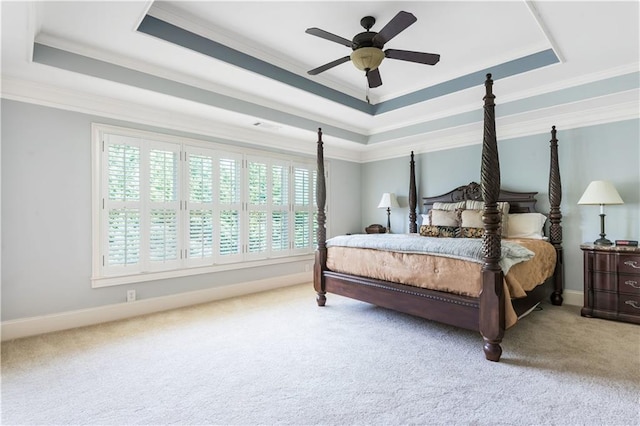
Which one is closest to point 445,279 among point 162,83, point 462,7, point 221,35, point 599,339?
point 599,339

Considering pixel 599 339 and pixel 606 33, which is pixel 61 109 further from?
pixel 599 339

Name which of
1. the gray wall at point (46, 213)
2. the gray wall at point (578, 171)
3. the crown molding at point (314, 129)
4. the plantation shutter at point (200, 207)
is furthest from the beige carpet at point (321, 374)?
the crown molding at point (314, 129)

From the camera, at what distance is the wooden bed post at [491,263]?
2406 mm

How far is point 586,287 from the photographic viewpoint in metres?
3.44

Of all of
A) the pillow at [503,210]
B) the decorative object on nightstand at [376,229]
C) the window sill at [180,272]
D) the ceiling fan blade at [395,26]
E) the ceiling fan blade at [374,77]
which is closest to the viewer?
the ceiling fan blade at [395,26]

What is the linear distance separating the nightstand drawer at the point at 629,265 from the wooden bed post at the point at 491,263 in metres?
1.81

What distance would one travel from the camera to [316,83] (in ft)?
12.6

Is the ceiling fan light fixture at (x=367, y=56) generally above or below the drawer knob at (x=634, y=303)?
above

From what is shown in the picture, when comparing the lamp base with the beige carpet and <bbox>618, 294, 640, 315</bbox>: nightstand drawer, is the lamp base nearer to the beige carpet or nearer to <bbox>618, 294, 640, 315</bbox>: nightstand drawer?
<bbox>618, 294, 640, 315</bbox>: nightstand drawer

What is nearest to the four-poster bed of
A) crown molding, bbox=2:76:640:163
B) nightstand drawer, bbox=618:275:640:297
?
crown molding, bbox=2:76:640:163

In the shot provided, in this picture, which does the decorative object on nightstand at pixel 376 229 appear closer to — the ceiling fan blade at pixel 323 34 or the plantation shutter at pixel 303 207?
the plantation shutter at pixel 303 207

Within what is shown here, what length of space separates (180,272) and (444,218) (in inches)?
138

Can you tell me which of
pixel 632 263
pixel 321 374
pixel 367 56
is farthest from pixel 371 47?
pixel 632 263

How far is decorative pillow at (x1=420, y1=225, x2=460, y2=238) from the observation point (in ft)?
12.7
